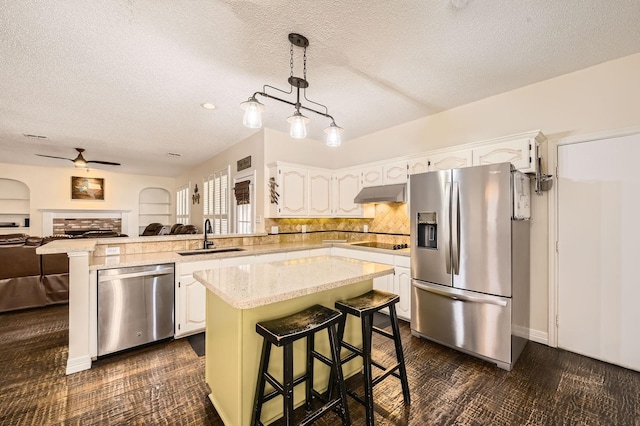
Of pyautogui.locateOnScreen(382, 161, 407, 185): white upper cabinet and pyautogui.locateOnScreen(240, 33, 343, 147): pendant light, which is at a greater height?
pyautogui.locateOnScreen(240, 33, 343, 147): pendant light

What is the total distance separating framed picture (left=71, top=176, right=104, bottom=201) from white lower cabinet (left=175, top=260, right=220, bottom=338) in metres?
7.18

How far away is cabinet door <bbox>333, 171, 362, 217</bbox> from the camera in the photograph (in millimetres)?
4334

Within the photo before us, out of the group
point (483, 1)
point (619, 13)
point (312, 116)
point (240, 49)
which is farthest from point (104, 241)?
point (619, 13)

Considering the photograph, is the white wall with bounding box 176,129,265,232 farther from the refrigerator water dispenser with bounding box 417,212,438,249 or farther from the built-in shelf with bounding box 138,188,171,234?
the refrigerator water dispenser with bounding box 417,212,438,249

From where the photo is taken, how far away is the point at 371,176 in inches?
161

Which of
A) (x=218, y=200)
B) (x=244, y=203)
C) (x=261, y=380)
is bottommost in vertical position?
(x=261, y=380)

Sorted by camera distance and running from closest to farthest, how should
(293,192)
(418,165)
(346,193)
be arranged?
(418,165), (293,192), (346,193)

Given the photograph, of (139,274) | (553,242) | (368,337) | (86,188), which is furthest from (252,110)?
(86,188)

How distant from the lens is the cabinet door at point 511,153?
2.61 metres

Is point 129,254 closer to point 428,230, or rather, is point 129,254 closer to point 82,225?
point 428,230

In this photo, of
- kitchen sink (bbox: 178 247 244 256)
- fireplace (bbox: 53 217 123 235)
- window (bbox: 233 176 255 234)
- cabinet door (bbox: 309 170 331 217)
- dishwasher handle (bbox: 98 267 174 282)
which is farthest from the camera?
fireplace (bbox: 53 217 123 235)

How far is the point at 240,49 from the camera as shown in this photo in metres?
2.27

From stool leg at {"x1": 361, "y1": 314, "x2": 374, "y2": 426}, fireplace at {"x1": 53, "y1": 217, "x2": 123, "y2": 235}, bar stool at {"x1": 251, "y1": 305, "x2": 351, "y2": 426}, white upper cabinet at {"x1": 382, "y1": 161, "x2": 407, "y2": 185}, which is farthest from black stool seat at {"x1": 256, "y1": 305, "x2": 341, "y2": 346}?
fireplace at {"x1": 53, "y1": 217, "x2": 123, "y2": 235}

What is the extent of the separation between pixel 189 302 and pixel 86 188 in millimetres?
7288
